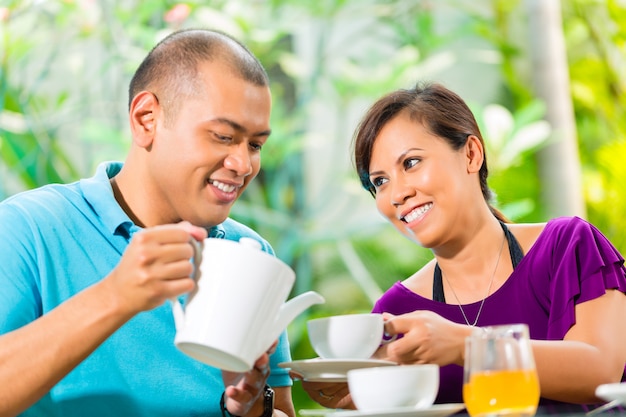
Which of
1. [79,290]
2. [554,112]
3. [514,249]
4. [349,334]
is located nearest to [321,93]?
[554,112]

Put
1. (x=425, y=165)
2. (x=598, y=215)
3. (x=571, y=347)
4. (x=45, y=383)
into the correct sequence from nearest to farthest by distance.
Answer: (x=45, y=383) → (x=571, y=347) → (x=425, y=165) → (x=598, y=215)

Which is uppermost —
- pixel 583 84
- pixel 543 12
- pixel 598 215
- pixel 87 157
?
pixel 543 12

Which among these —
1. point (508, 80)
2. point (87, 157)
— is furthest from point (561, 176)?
point (87, 157)

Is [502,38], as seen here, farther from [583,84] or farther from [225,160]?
[225,160]

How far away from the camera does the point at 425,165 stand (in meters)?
1.94

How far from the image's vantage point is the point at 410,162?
1.96 meters

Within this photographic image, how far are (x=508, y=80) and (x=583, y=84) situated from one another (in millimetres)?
521

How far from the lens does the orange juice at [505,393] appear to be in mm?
1065

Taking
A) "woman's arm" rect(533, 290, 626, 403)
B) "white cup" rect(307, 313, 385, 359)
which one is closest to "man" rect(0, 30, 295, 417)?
"white cup" rect(307, 313, 385, 359)

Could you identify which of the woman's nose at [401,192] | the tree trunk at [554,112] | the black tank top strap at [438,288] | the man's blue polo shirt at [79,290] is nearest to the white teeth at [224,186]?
the man's blue polo shirt at [79,290]

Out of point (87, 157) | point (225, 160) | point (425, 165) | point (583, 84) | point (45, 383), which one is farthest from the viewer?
point (583, 84)

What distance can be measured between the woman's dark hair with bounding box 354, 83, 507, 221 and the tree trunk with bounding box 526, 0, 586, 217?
3371 mm

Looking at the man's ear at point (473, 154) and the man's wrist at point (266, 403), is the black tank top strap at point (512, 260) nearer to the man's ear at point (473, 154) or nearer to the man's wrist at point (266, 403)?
the man's ear at point (473, 154)

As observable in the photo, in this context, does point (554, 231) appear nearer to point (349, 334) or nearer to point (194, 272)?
point (349, 334)
